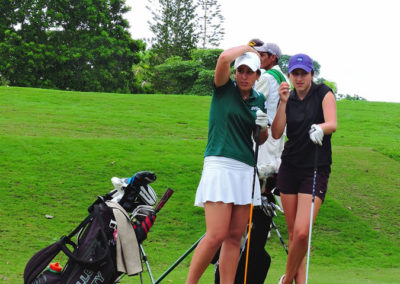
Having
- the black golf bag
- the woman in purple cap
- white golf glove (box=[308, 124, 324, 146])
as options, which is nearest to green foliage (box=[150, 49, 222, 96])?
the black golf bag

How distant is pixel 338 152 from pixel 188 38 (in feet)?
126

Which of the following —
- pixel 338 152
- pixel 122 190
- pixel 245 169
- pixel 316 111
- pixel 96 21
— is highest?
pixel 96 21

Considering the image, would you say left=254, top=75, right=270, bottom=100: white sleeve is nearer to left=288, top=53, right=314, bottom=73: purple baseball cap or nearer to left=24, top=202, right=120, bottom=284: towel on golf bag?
left=288, top=53, right=314, bottom=73: purple baseball cap

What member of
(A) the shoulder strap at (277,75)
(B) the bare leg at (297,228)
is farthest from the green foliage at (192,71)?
(B) the bare leg at (297,228)

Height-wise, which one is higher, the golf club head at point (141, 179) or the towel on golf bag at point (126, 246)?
the golf club head at point (141, 179)

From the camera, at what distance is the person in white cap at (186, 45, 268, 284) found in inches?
172

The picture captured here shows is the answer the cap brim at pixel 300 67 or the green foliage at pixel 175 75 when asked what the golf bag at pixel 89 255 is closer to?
the cap brim at pixel 300 67

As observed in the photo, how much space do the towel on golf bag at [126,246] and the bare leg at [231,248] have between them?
0.67 m

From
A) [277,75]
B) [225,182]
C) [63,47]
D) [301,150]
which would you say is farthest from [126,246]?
[63,47]

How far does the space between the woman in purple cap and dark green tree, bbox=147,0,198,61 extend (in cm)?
4723

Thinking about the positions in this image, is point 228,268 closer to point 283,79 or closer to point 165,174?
point 283,79

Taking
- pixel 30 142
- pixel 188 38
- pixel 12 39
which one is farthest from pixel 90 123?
pixel 188 38

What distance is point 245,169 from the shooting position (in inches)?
177

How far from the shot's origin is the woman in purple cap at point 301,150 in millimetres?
4855
